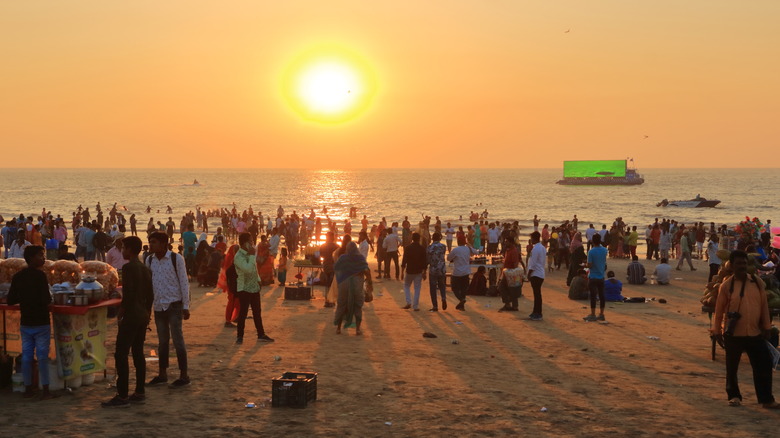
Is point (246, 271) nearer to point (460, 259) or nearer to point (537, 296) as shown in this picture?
point (460, 259)

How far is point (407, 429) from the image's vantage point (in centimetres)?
759

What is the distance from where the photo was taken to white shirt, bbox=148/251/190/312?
880cm

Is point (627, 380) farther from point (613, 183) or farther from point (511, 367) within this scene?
point (613, 183)

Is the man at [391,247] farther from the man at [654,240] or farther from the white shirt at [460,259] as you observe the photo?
the man at [654,240]

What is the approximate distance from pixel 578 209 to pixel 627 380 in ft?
305

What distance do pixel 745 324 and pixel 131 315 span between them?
6434 mm

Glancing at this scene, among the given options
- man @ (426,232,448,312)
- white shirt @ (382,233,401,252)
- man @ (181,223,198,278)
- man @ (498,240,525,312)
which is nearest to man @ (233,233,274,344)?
man @ (426,232,448,312)

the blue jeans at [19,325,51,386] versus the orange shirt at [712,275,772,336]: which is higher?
the orange shirt at [712,275,772,336]

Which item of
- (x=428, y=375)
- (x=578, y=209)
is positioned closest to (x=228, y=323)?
(x=428, y=375)

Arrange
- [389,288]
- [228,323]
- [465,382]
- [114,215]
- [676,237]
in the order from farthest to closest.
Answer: [114,215], [676,237], [389,288], [228,323], [465,382]

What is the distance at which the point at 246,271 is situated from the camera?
11.7m

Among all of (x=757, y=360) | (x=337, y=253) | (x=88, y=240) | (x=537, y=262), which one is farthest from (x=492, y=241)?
(x=757, y=360)

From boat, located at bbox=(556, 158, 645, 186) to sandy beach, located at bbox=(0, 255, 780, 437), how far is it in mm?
155993

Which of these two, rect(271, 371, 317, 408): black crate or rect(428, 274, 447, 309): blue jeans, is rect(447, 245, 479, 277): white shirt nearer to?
rect(428, 274, 447, 309): blue jeans
